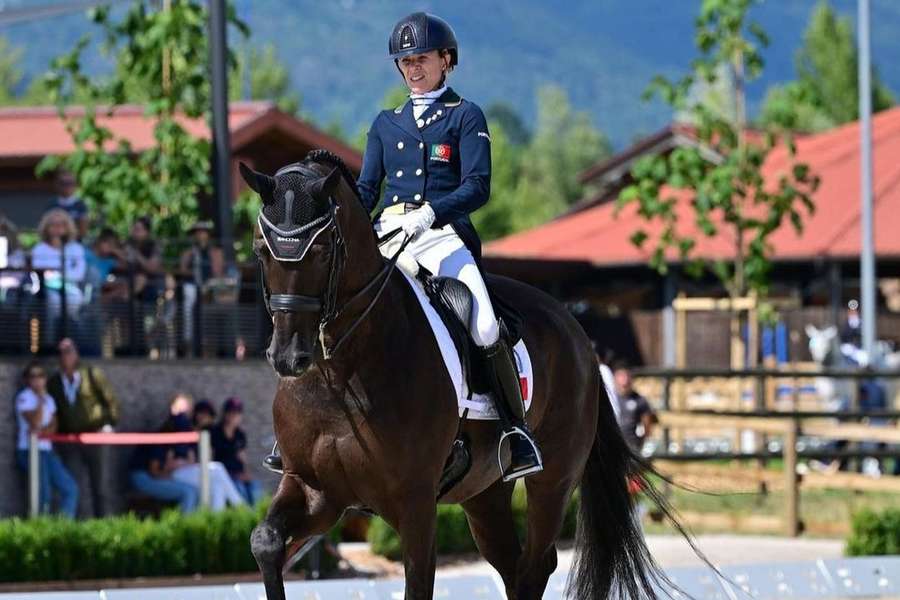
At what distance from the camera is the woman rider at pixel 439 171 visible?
790 centimetres

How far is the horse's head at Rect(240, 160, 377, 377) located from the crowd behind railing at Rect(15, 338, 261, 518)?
8.13m

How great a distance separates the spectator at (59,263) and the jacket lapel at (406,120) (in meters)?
8.13

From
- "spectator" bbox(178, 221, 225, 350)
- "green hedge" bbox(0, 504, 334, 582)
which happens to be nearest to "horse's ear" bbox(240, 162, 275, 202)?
"green hedge" bbox(0, 504, 334, 582)

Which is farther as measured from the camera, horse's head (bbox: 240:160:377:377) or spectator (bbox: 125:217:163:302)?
spectator (bbox: 125:217:163:302)

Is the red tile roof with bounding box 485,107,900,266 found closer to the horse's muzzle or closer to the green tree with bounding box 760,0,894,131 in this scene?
the horse's muzzle

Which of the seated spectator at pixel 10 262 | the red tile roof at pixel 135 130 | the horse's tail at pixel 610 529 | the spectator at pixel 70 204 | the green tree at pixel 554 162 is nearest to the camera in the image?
the horse's tail at pixel 610 529

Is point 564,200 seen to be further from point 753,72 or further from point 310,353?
point 310,353

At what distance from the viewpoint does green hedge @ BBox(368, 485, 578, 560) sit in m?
15.6

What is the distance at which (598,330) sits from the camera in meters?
37.0

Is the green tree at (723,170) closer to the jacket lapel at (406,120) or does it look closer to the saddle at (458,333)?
the jacket lapel at (406,120)

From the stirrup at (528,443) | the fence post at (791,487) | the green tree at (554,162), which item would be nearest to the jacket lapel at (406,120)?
the stirrup at (528,443)

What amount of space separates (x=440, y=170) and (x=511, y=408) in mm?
1148

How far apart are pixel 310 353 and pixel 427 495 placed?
98cm

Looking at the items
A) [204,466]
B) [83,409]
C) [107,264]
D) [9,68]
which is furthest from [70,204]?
[9,68]
